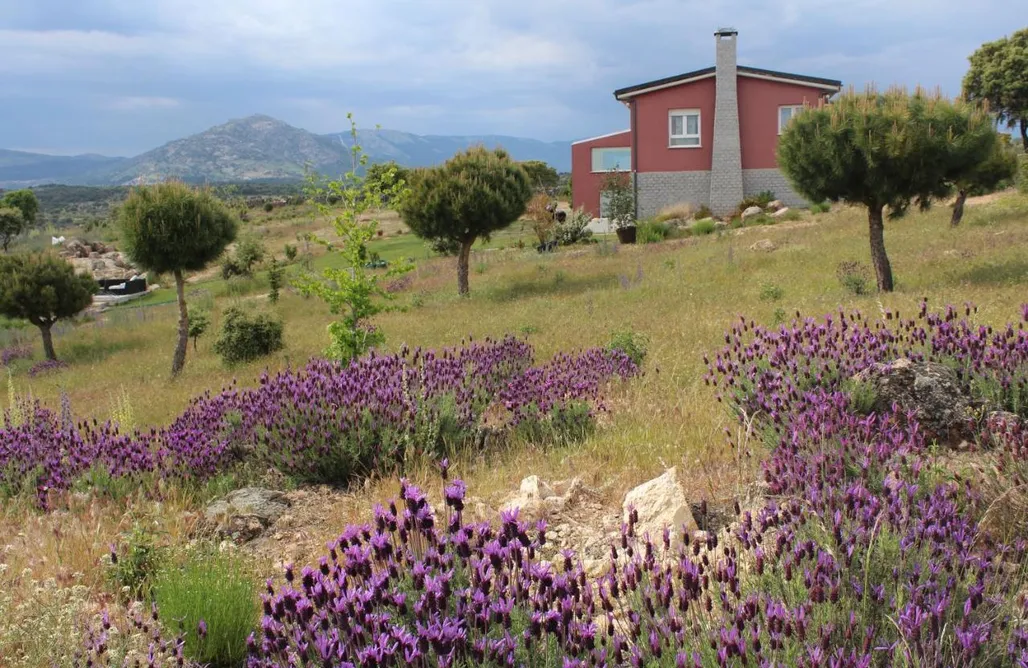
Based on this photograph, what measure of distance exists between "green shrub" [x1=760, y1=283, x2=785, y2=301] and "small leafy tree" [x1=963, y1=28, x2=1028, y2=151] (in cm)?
4444

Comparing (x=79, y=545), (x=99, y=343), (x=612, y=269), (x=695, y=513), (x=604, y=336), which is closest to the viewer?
(x=695, y=513)

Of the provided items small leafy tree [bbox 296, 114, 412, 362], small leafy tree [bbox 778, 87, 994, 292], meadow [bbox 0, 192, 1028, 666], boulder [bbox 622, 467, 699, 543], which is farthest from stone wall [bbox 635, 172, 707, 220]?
boulder [bbox 622, 467, 699, 543]

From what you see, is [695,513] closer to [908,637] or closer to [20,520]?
[908,637]

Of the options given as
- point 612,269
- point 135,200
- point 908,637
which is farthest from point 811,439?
point 612,269

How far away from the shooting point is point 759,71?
3609 centimetres

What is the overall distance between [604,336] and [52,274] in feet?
63.6

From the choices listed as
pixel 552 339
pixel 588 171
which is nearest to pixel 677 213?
pixel 588 171

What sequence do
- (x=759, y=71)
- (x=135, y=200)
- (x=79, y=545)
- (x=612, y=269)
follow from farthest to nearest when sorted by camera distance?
1. (x=759, y=71)
2. (x=612, y=269)
3. (x=135, y=200)
4. (x=79, y=545)

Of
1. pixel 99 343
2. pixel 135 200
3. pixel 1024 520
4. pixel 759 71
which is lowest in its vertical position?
pixel 99 343

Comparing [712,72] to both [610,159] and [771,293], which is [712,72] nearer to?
[610,159]

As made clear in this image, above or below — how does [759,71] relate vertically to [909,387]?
above

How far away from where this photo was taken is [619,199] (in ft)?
115

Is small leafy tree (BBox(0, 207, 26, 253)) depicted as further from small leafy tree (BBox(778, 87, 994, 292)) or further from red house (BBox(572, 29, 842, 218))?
small leafy tree (BBox(778, 87, 994, 292))

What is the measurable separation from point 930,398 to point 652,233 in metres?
26.9
